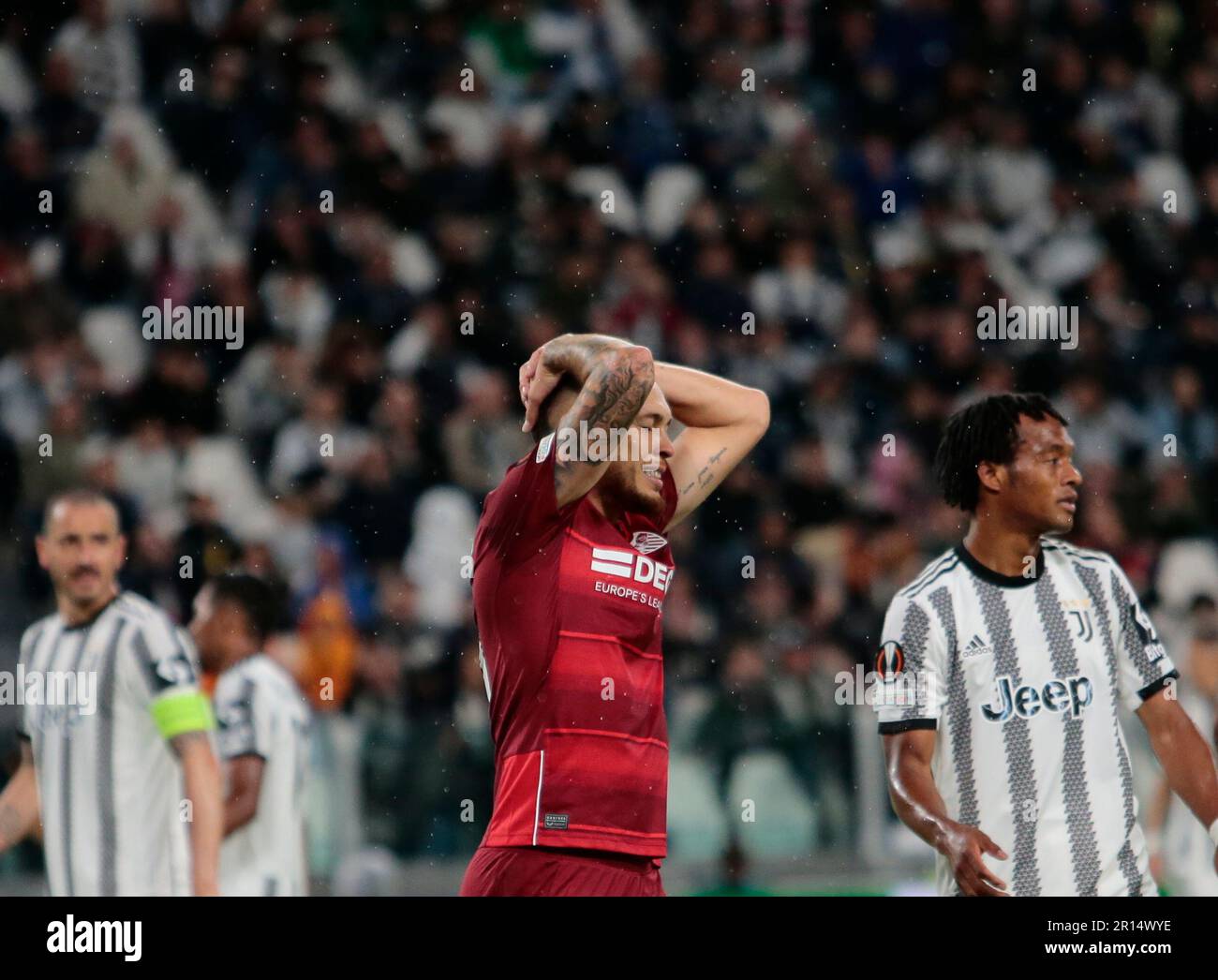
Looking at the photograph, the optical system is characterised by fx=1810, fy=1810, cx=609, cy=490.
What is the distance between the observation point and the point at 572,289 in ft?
33.9

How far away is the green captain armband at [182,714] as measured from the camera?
5059 mm

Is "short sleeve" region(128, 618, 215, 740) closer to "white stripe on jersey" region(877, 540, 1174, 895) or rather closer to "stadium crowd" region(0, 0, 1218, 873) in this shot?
"white stripe on jersey" region(877, 540, 1174, 895)

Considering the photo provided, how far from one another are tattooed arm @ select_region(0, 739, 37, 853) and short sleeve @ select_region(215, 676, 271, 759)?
775mm

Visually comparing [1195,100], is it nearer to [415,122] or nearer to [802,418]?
[802,418]

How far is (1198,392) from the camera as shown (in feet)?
34.5

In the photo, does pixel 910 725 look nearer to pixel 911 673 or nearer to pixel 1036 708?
pixel 911 673

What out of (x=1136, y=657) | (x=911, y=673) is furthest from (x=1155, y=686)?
(x=911, y=673)

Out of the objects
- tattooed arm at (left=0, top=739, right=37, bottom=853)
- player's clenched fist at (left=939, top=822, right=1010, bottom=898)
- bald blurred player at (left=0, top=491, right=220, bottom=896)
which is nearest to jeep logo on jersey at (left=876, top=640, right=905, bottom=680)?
player's clenched fist at (left=939, top=822, right=1010, bottom=898)

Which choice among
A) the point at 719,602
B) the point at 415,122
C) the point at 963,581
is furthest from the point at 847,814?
the point at 415,122

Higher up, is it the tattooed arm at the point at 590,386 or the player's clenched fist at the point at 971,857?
the tattooed arm at the point at 590,386

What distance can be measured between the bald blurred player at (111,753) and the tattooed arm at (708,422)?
1619mm

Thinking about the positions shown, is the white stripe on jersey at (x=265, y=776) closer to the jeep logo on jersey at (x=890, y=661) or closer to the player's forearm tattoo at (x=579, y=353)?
the jeep logo on jersey at (x=890, y=661)
